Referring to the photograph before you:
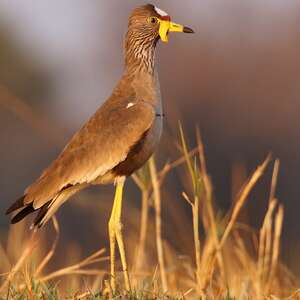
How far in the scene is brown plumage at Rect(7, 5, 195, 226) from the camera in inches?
254

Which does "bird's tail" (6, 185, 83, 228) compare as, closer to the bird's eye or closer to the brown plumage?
the brown plumage

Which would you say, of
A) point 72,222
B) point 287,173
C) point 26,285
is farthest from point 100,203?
point 287,173

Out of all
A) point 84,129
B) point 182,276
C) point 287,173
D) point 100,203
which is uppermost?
point 84,129

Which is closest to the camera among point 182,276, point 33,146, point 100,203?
point 100,203

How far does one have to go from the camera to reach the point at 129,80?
6766 millimetres

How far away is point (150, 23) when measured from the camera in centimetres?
691

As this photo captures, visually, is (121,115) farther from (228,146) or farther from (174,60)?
(174,60)

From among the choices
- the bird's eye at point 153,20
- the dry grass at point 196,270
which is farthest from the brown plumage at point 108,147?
the bird's eye at point 153,20

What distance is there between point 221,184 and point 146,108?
1601 centimetres

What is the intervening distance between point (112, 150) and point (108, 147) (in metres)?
0.03

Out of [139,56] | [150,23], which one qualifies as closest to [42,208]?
[139,56]

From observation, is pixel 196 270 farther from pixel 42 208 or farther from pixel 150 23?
pixel 150 23

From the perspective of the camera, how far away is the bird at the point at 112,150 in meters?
6.45

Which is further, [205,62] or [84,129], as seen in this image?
[205,62]
